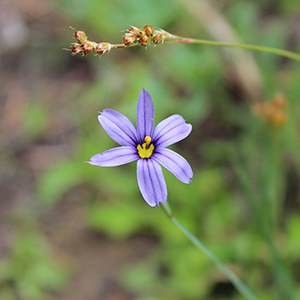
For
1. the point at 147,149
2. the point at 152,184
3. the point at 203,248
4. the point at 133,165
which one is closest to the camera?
the point at 152,184

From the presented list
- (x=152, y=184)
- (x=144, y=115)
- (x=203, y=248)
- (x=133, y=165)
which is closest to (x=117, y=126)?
(x=144, y=115)

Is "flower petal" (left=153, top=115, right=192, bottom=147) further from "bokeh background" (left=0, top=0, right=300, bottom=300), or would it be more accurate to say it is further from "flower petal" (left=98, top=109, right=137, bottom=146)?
"bokeh background" (left=0, top=0, right=300, bottom=300)

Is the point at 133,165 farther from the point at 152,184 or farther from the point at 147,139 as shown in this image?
the point at 152,184

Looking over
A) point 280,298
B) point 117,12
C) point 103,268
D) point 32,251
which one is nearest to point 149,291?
point 103,268

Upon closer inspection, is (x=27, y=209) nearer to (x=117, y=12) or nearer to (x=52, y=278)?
(x=52, y=278)

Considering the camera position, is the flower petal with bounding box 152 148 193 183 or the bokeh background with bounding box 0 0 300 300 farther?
the bokeh background with bounding box 0 0 300 300

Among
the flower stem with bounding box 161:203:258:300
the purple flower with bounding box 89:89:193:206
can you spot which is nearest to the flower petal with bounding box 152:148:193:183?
the purple flower with bounding box 89:89:193:206
